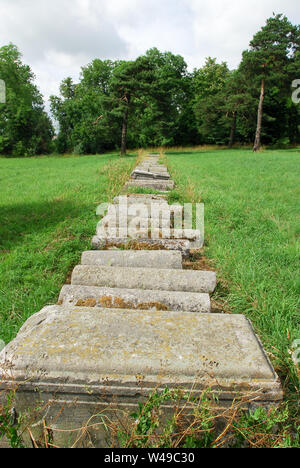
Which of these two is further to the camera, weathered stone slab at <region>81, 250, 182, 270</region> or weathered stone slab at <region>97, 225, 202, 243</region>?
weathered stone slab at <region>97, 225, 202, 243</region>

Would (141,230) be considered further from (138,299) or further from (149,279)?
(138,299)

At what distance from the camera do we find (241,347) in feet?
4.73

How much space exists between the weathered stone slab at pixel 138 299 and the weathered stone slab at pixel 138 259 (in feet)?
1.86

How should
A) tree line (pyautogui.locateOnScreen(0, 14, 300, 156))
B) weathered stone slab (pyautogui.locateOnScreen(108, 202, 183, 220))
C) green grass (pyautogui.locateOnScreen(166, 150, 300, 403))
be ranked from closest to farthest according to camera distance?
green grass (pyautogui.locateOnScreen(166, 150, 300, 403)) → weathered stone slab (pyautogui.locateOnScreen(108, 202, 183, 220)) → tree line (pyautogui.locateOnScreen(0, 14, 300, 156))

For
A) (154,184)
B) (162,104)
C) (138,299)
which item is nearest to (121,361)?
(138,299)

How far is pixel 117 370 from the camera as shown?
4.21 feet

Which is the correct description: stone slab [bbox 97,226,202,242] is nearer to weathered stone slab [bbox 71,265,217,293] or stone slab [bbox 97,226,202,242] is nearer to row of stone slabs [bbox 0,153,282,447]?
weathered stone slab [bbox 71,265,217,293]

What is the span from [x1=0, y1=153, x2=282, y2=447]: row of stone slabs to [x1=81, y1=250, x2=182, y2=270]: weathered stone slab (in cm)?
99

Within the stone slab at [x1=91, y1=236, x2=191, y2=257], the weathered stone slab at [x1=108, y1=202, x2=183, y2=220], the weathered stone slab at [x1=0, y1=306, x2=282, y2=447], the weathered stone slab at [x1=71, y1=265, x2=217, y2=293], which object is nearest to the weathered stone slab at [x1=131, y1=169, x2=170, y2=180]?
the weathered stone slab at [x1=108, y1=202, x2=183, y2=220]

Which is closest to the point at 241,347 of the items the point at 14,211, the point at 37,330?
the point at 37,330

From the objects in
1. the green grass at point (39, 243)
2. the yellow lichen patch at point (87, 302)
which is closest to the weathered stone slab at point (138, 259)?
the green grass at point (39, 243)

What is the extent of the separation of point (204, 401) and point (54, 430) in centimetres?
72

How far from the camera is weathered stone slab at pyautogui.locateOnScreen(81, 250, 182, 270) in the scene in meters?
2.71

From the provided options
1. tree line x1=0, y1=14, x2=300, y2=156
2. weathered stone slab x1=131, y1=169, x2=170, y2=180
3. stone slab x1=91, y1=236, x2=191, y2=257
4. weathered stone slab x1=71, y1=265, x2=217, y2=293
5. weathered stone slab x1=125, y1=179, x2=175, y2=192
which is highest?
tree line x1=0, y1=14, x2=300, y2=156
